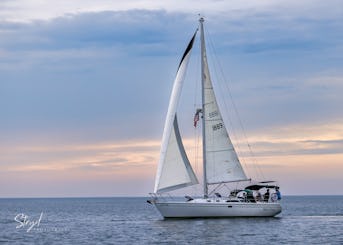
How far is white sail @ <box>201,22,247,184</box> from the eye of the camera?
6256 centimetres

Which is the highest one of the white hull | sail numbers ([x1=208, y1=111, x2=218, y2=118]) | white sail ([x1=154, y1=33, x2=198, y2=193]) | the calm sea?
sail numbers ([x1=208, y1=111, x2=218, y2=118])

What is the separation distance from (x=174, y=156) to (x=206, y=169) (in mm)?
3255

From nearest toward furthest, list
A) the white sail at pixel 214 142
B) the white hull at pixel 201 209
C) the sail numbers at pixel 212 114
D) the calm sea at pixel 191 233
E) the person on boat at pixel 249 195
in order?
1. the calm sea at pixel 191 233
2. the white hull at pixel 201 209
3. the white sail at pixel 214 142
4. the sail numbers at pixel 212 114
5. the person on boat at pixel 249 195

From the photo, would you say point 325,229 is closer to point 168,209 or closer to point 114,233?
point 168,209

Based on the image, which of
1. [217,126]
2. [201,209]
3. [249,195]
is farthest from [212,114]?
[201,209]

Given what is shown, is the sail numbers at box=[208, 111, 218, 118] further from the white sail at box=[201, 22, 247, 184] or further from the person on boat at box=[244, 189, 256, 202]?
the person on boat at box=[244, 189, 256, 202]

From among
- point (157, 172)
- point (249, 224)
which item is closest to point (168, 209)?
point (157, 172)

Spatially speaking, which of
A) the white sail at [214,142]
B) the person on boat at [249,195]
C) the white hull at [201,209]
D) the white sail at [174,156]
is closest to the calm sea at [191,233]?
the white hull at [201,209]

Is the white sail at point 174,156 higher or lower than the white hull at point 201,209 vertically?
higher

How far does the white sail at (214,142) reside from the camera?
62.6m

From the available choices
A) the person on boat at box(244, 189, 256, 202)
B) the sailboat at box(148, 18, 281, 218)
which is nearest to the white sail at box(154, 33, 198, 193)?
the sailboat at box(148, 18, 281, 218)

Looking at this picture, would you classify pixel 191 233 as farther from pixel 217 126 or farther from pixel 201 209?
pixel 217 126

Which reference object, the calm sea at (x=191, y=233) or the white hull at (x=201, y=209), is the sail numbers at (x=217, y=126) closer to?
the white hull at (x=201, y=209)

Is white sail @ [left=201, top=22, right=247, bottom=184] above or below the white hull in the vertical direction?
above
